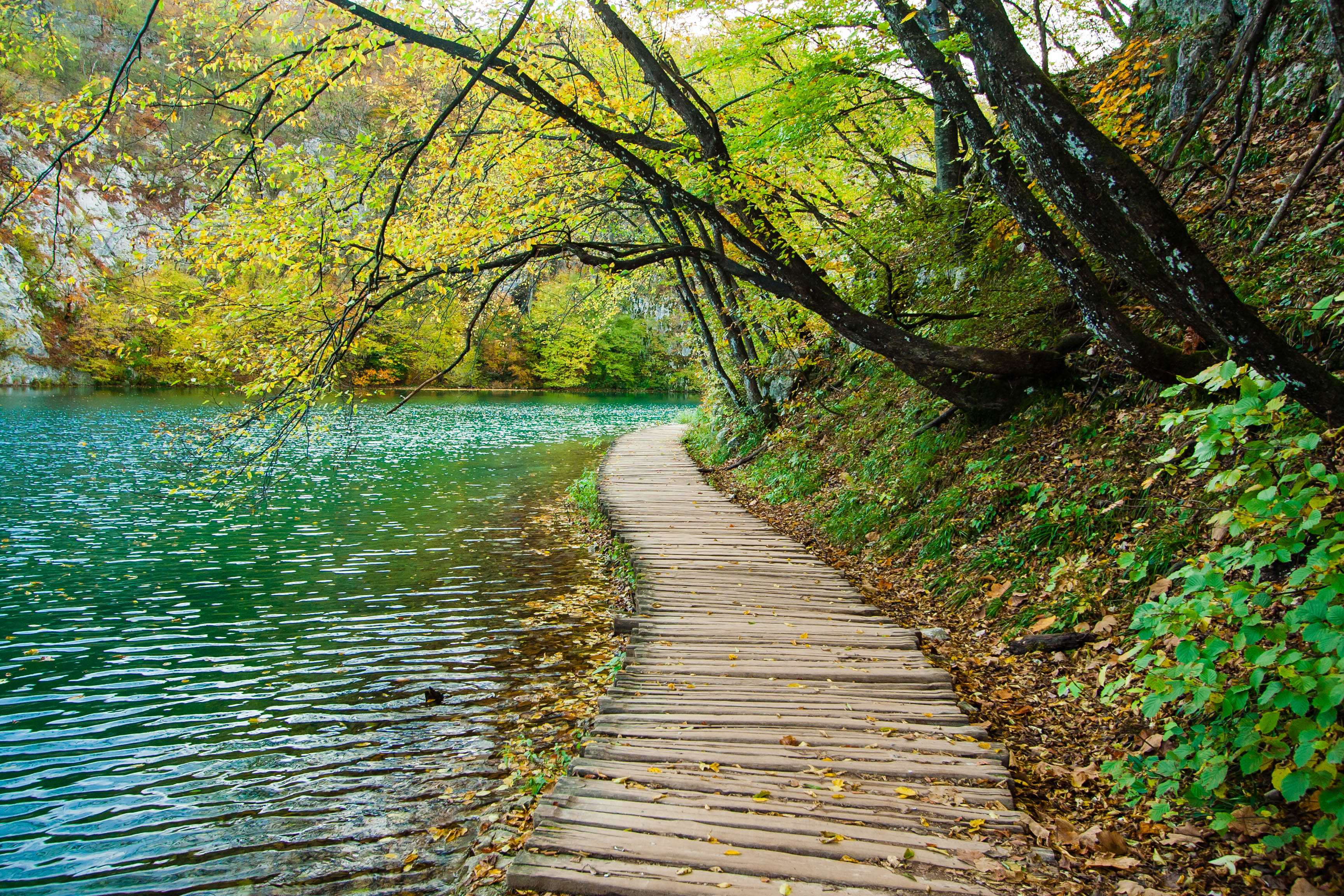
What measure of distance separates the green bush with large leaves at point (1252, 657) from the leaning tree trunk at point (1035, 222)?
7.05 feet

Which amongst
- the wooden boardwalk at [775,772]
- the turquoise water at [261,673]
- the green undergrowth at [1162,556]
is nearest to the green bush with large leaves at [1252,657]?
the green undergrowth at [1162,556]

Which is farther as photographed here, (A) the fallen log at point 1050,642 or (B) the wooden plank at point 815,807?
(A) the fallen log at point 1050,642

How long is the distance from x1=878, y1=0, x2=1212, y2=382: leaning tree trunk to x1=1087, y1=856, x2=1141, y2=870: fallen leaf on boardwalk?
11.9ft

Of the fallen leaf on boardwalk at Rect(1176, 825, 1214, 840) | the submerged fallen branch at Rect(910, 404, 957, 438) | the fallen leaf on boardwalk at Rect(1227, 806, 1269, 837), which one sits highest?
the submerged fallen branch at Rect(910, 404, 957, 438)

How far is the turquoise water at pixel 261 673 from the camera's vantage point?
4195 millimetres

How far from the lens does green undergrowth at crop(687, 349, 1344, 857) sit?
2.66 m

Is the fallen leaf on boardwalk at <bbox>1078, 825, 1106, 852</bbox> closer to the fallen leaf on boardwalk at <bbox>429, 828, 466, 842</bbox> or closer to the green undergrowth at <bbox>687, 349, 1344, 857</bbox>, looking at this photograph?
the green undergrowth at <bbox>687, 349, 1344, 857</bbox>

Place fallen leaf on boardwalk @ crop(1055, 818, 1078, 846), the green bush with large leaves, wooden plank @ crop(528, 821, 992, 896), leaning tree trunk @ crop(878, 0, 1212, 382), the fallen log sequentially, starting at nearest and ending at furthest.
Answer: the green bush with large leaves
wooden plank @ crop(528, 821, 992, 896)
fallen leaf on boardwalk @ crop(1055, 818, 1078, 846)
the fallen log
leaning tree trunk @ crop(878, 0, 1212, 382)

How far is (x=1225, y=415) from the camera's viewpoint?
9.25 ft

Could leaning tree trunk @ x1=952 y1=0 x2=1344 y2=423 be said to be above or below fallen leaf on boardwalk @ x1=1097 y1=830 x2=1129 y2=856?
above

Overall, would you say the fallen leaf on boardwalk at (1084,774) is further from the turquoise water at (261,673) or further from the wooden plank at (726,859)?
the turquoise water at (261,673)

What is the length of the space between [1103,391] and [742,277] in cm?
367

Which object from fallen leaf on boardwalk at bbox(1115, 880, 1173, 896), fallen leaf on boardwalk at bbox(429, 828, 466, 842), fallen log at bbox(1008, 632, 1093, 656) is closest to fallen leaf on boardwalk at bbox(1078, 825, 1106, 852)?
fallen leaf on boardwalk at bbox(1115, 880, 1173, 896)

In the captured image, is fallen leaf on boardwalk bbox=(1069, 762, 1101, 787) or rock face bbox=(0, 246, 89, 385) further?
rock face bbox=(0, 246, 89, 385)
